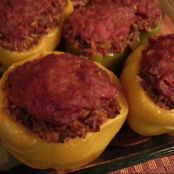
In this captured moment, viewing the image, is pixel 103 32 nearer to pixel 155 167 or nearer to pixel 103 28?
pixel 103 28

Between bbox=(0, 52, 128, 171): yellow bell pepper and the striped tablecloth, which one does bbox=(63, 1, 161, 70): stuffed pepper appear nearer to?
bbox=(0, 52, 128, 171): yellow bell pepper

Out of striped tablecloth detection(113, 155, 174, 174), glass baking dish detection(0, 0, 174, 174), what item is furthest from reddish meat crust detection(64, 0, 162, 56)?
striped tablecloth detection(113, 155, 174, 174)

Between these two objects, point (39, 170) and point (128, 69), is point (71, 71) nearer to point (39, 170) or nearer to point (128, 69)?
point (128, 69)

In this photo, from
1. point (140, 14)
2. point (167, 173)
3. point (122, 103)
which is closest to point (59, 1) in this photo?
point (140, 14)

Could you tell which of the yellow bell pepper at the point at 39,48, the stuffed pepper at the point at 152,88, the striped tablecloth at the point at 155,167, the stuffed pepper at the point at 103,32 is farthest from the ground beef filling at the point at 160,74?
the striped tablecloth at the point at 155,167

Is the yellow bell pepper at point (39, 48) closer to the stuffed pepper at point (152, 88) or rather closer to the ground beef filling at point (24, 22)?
the ground beef filling at point (24, 22)

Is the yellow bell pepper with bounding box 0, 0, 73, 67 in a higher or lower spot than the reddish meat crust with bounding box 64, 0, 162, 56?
lower
